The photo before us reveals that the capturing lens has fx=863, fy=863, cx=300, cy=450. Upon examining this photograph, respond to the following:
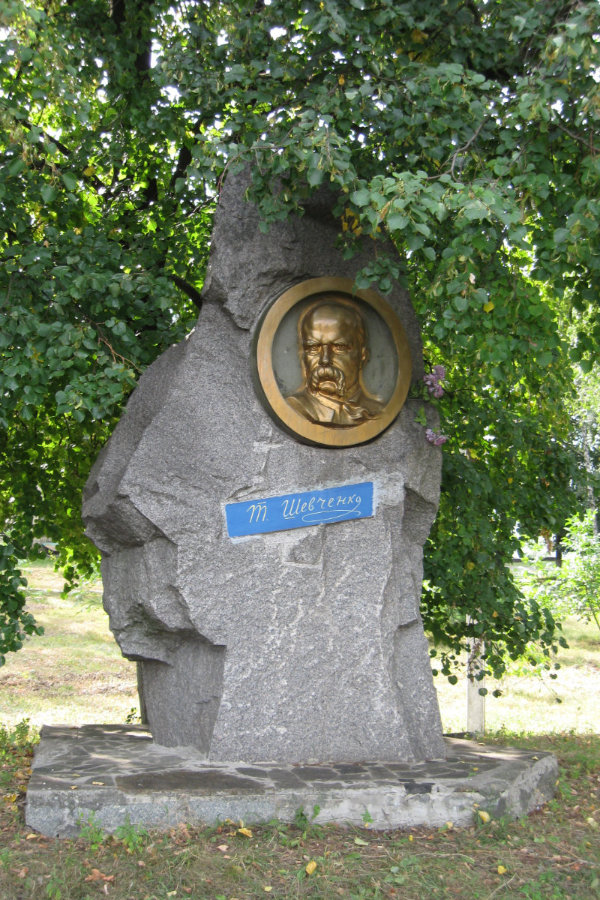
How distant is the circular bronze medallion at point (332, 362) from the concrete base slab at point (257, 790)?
1.77 metres

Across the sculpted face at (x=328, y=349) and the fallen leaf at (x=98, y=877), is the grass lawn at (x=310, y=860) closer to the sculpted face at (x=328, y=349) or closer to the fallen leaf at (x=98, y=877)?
the fallen leaf at (x=98, y=877)

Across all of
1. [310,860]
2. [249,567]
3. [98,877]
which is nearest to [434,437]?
[249,567]

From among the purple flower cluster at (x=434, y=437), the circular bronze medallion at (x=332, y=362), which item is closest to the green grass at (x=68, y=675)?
the circular bronze medallion at (x=332, y=362)

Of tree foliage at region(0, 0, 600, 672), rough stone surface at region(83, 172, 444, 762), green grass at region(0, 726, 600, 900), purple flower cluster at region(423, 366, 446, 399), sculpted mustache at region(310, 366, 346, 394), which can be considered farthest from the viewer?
purple flower cluster at region(423, 366, 446, 399)

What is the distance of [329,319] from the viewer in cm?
489

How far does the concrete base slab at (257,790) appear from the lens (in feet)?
12.9

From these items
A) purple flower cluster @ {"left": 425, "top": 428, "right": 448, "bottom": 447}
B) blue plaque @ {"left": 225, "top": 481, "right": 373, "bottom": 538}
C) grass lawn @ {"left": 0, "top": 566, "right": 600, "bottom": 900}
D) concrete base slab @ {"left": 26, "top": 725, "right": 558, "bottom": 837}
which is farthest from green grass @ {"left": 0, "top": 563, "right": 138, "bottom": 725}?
purple flower cluster @ {"left": 425, "top": 428, "right": 448, "bottom": 447}

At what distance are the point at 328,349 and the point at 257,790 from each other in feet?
7.73

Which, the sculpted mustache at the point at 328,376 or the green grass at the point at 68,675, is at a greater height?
the sculpted mustache at the point at 328,376

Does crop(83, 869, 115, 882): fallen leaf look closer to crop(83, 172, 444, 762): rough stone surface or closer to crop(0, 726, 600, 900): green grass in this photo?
crop(0, 726, 600, 900): green grass

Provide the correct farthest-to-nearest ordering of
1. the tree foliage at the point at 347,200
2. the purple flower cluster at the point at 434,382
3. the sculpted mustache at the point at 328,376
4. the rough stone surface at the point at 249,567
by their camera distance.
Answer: the purple flower cluster at the point at 434,382 → the sculpted mustache at the point at 328,376 → the rough stone surface at the point at 249,567 → the tree foliage at the point at 347,200

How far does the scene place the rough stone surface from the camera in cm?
458

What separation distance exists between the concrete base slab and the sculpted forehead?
237cm

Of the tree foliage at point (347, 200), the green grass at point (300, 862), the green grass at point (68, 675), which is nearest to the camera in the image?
the green grass at point (300, 862)
